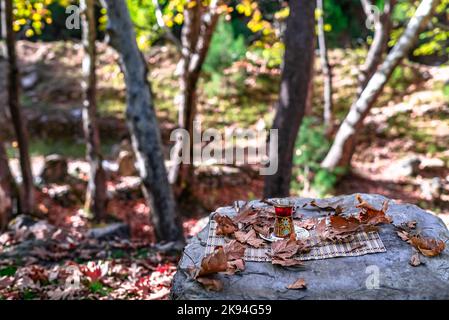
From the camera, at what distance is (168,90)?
1230cm

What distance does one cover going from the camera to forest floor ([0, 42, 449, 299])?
3.64m

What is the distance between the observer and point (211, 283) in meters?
2.03

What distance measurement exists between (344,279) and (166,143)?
8596mm

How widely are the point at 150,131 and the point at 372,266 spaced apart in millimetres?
3247

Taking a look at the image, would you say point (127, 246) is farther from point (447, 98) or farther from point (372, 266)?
point (447, 98)

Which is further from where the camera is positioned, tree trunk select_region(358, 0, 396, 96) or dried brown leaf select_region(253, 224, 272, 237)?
tree trunk select_region(358, 0, 396, 96)

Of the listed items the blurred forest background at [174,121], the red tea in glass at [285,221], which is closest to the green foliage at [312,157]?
the blurred forest background at [174,121]

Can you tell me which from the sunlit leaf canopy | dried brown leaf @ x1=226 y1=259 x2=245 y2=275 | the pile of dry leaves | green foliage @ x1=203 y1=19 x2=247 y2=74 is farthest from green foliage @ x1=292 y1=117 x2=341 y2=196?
dried brown leaf @ x1=226 y1=259 x2=245 y2=275

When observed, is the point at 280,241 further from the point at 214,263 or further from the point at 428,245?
the point at 428,245

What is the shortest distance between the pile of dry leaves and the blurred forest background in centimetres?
100

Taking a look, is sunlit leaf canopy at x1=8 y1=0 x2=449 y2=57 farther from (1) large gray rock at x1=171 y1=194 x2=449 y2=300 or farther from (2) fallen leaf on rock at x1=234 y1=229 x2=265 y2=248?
(1) large gray rock at x1=171 y1=194 x2=449 y2=300

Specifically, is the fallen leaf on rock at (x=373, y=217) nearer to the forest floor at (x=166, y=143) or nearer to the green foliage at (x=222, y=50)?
the forest floor at (x=166, y=143)

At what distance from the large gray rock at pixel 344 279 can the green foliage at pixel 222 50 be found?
9.30 m
